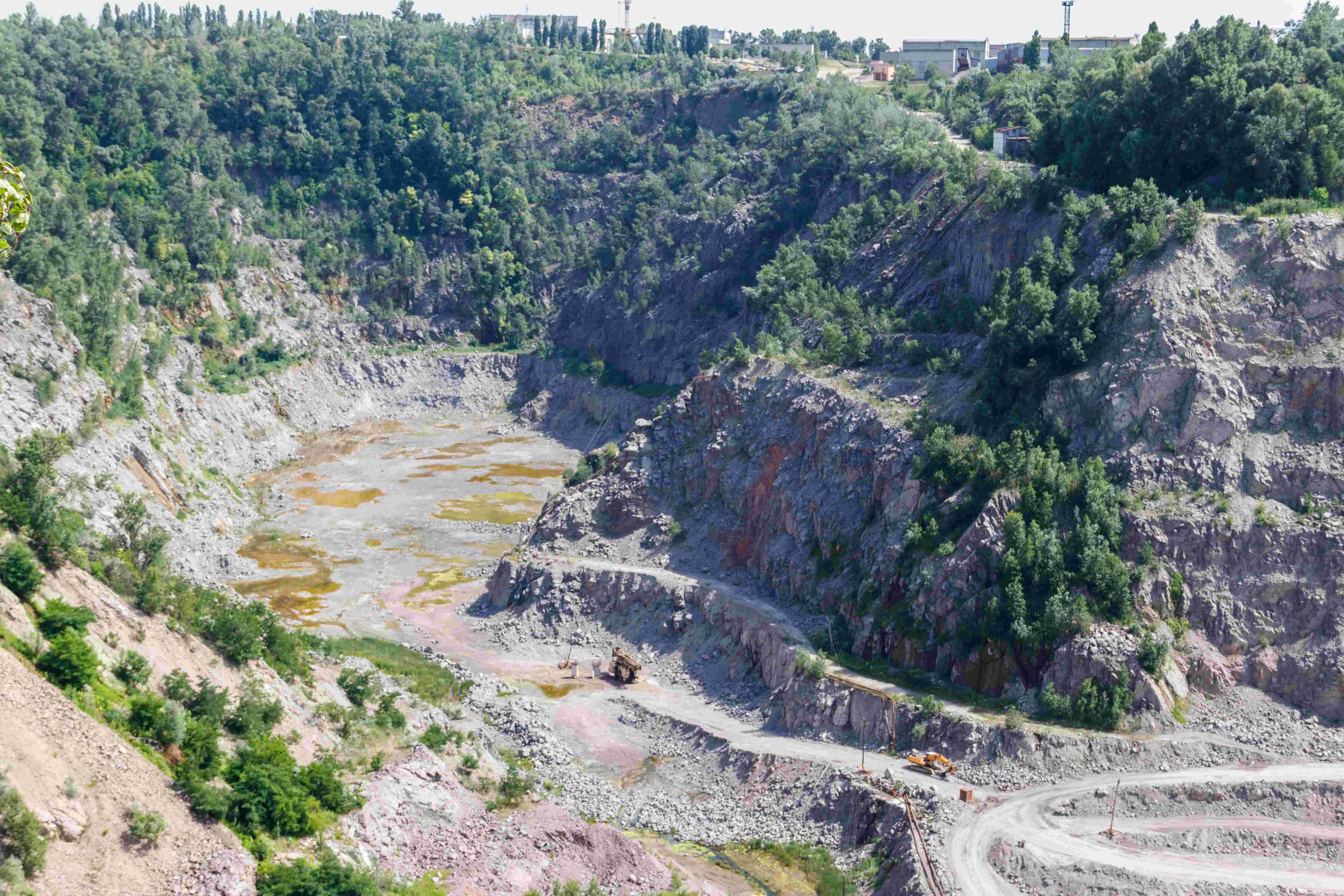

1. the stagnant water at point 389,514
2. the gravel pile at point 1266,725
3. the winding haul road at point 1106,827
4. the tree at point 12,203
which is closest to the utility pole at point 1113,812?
the winding haul road at point 1106,827

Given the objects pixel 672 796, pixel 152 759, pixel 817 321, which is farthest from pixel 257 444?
pixel 152 759

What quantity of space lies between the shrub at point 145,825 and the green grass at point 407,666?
855 inches

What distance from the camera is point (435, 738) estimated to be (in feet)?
148

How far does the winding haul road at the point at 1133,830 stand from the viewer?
1617 inches

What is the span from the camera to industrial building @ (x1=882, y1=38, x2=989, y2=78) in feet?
434

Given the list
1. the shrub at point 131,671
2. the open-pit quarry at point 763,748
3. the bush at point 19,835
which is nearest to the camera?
the bush at point 19,835

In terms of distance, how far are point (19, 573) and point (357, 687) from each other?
13.9 metres

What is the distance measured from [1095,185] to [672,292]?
4809 centimetres

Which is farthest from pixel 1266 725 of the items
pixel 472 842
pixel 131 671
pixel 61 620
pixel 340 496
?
pixel 340 496

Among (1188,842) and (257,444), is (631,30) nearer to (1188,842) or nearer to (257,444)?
(257,444)

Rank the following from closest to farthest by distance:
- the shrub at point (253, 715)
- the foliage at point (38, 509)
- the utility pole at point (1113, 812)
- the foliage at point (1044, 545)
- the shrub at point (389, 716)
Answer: the shrub at point (253, 715), the foliage at point (38, 509), the utility pole at point (1113, 812), the shrub at point (389, 716), the foliage at point (1044, 545)

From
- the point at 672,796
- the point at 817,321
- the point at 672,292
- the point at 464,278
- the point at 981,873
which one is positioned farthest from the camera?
the point at 464,278

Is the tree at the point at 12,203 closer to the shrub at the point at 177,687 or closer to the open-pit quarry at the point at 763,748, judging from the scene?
the shrub at the point at 177,687

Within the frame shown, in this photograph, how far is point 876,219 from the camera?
86.9 meters
